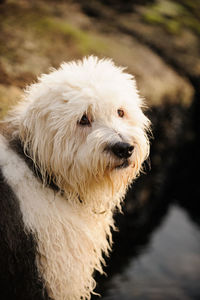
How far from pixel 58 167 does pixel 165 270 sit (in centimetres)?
330

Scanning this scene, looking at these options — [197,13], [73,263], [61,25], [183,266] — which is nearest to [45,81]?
[73,263]

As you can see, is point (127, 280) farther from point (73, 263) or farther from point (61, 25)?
point (61, 25)

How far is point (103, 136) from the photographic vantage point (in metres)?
2.05

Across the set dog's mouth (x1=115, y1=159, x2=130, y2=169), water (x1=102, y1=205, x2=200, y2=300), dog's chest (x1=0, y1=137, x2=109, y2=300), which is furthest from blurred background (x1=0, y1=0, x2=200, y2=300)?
dog's mouth (x1=115, y1=159, x2=130, y2=169)

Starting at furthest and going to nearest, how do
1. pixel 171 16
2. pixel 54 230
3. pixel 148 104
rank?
1. pixel 171 16
2. pixel 148 104
3. pixel 54 230

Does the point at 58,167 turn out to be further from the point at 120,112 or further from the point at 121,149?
→ the point at 120,112

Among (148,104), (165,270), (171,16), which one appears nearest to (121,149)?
(148,104)

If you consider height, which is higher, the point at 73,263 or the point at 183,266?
the point at 73,263

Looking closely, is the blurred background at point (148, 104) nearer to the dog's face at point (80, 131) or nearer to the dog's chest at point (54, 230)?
the dog's face at point (80, 131)

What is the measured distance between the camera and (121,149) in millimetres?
2035

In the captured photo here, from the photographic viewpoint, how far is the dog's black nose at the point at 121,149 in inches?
79.8

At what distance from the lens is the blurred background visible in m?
4.43

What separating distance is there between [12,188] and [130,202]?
2.66 metres

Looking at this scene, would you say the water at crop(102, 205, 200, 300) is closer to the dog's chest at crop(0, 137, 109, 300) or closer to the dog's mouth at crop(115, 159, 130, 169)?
the dog's chest at crop(0, 137, 109, 300)
